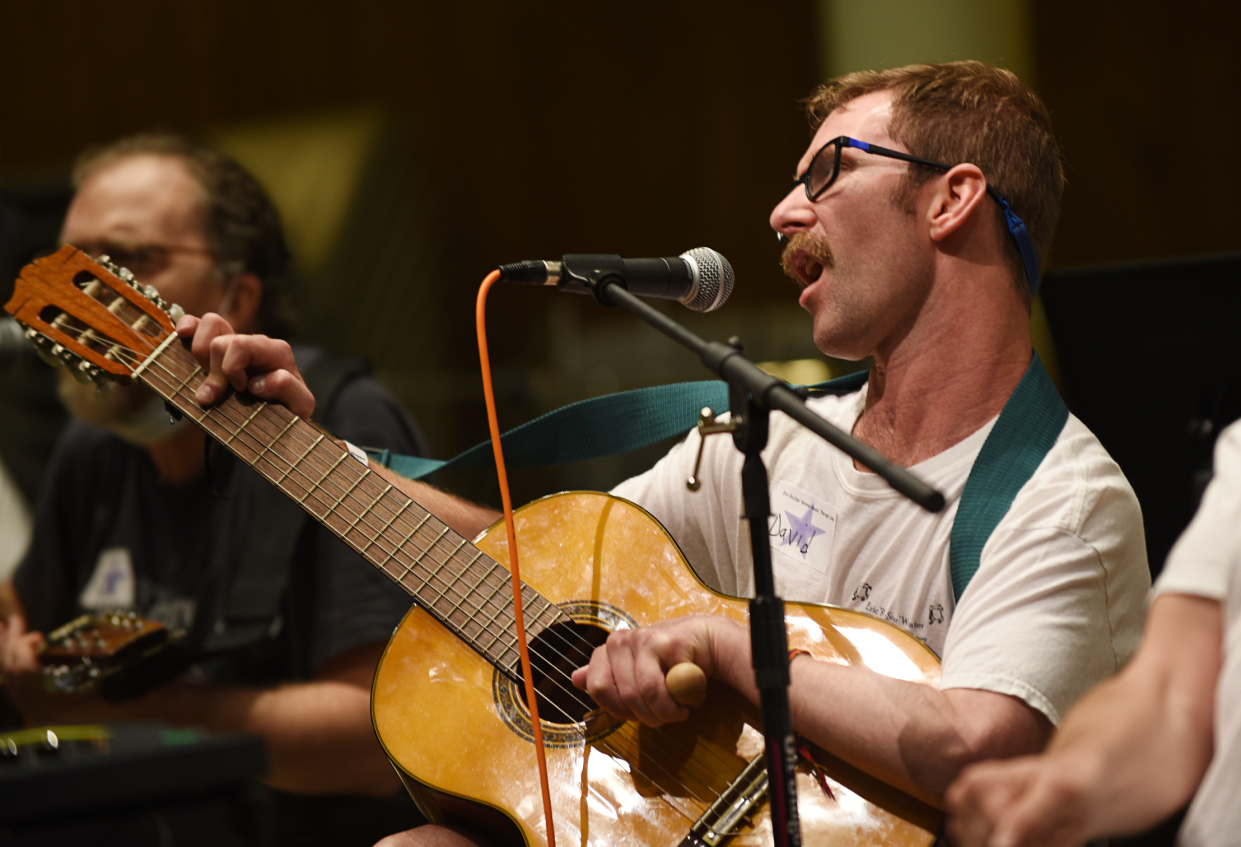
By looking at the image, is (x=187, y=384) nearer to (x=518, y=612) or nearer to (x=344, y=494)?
(x=344, y=494)

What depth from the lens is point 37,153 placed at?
5594 mm

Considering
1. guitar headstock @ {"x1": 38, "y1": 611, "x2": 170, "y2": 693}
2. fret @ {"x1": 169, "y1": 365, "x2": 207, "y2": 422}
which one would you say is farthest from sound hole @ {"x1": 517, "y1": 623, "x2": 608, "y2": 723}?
guitar headstock @ {"x1": 38, "y1": 611, "x2": 170, "y2": 693}

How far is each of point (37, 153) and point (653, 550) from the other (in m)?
5.13

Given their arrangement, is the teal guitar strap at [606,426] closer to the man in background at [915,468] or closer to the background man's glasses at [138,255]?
the man in background at [915,468]

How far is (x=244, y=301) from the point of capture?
114 inches

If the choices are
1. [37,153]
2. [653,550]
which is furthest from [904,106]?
[37,153]

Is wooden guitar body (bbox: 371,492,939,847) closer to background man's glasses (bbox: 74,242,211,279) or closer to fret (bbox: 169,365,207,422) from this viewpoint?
fret (bbox: 169,365,207,422)

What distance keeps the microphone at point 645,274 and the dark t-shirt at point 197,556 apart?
1001 millimetres

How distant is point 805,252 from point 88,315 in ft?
3.74

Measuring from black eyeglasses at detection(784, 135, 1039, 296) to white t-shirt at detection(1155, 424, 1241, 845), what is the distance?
71 centimetres

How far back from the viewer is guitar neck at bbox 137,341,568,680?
64.3 inches

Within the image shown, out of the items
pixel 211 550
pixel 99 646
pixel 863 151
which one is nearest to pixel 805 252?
pixel 863 151

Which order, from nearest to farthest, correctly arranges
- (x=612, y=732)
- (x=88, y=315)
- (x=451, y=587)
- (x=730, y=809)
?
(x=730, y=809)
(x=612, y=732)
(x=451, y=587)
(x=88, y=315)

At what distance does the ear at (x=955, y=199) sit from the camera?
178 centimetres
